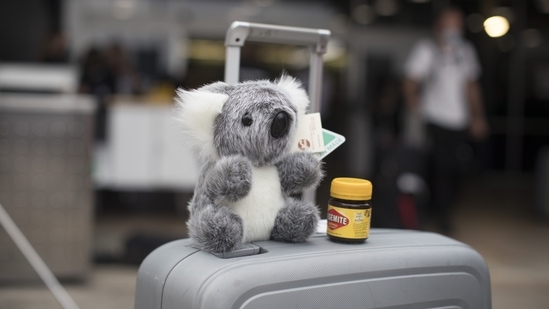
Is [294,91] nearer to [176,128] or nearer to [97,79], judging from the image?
[176,128]

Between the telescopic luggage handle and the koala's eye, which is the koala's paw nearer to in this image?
the koala's eye

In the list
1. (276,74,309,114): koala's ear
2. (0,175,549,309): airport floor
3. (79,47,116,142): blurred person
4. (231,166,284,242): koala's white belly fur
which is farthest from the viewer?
(79,47,116,142): blurred person

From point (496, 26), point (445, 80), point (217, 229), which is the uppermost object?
point (496, 26)

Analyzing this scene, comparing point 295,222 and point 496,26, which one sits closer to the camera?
point 295,222

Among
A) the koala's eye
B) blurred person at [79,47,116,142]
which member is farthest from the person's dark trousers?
the koala's eye

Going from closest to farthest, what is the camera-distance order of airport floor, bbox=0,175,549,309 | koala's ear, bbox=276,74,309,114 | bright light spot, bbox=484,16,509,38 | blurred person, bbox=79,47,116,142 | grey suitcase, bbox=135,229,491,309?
grey suitcase, bbox=135,229,491,309
koala's ear, bbox=276,74,309,114
airport floor, bbox=0,175,549,309
blurred person, bbox=79,47,116,142
bright light spot, bbox=484,16,509,38

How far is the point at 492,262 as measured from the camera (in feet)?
17.1

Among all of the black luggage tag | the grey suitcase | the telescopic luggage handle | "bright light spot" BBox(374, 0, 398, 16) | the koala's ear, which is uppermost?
"bright light spot" BBox(374, 0, 398, 16)

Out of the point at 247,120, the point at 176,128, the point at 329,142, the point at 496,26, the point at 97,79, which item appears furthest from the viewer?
the point at 496,26

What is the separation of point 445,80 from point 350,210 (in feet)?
13.3

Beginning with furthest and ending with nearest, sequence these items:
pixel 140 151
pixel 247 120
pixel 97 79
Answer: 1. pixel 97 79
2. pixel 140 151
3. pixel 247 120

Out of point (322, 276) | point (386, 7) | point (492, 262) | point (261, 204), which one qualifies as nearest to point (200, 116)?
point (261, 204)

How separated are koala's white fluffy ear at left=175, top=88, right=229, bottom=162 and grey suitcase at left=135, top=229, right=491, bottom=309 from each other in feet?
0.91

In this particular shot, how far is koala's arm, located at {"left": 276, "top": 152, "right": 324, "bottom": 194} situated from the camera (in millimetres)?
1829
